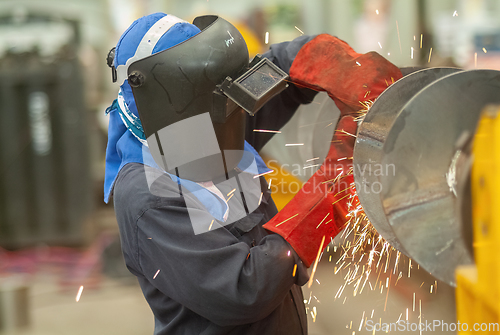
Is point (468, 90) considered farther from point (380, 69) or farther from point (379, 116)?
point (380, 69)

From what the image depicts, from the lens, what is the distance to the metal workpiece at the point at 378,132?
111cm

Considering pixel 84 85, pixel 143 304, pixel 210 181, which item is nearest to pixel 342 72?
pixel 210 181

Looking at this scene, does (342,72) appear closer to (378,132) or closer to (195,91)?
(378,132)

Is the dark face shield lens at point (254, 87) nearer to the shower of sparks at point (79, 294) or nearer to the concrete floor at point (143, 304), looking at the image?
the concrete floor at point (143, 304)

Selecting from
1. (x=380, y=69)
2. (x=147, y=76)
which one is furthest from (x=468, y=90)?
(x=147, y=76)

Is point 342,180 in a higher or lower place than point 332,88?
lower

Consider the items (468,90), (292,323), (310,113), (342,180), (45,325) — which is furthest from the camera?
(45,325)

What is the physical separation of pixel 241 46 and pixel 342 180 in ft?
1.68

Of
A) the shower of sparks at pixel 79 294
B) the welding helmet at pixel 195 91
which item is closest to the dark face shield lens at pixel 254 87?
the welding helmet at pixel 195 91

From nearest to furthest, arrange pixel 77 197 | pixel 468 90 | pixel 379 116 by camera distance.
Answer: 1. pixel 468 90
2. pixel 379 116
3. pixel 77 197

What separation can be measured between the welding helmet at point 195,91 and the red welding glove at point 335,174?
0.21 meters

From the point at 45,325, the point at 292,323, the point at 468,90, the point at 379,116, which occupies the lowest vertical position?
the point at 45,325

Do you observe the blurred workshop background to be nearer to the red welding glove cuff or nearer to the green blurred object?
the green blurred object

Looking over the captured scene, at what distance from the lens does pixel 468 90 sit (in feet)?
3.14
